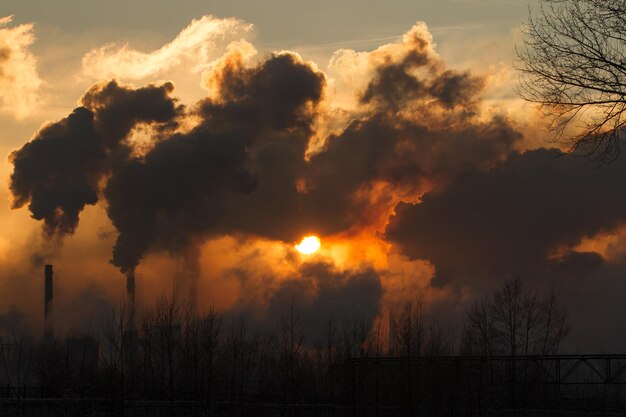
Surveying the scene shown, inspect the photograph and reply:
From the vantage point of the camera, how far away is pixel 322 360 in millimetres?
63156

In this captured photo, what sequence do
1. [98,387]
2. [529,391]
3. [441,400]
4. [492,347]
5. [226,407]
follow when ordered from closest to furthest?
[226,407] → [98,387] → [441,400] → [529,391] → [492,347]

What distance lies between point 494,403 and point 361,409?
8274mm

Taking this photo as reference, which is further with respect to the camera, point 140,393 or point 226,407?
point 140,393

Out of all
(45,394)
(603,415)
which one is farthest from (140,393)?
(603,415)

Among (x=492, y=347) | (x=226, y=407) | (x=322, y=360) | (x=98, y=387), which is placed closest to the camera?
(x=226, y=407)

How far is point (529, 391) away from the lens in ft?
167

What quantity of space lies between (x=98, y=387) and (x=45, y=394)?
591 centimetres

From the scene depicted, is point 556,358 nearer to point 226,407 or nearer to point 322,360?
point 226,407

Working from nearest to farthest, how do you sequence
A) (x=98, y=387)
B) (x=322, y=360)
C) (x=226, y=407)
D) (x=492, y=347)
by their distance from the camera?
(x=226, y=407) → (x=98, y=387) → (x=492, y=347) → (x=322, y=360)

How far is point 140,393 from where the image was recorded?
4250 centimetres

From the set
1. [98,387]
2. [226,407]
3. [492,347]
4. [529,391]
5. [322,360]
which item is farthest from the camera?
[322,360]

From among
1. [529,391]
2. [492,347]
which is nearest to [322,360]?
[492,347]

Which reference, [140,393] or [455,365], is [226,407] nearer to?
[140,393]

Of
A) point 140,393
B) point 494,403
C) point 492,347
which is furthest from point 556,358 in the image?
point 140,393
